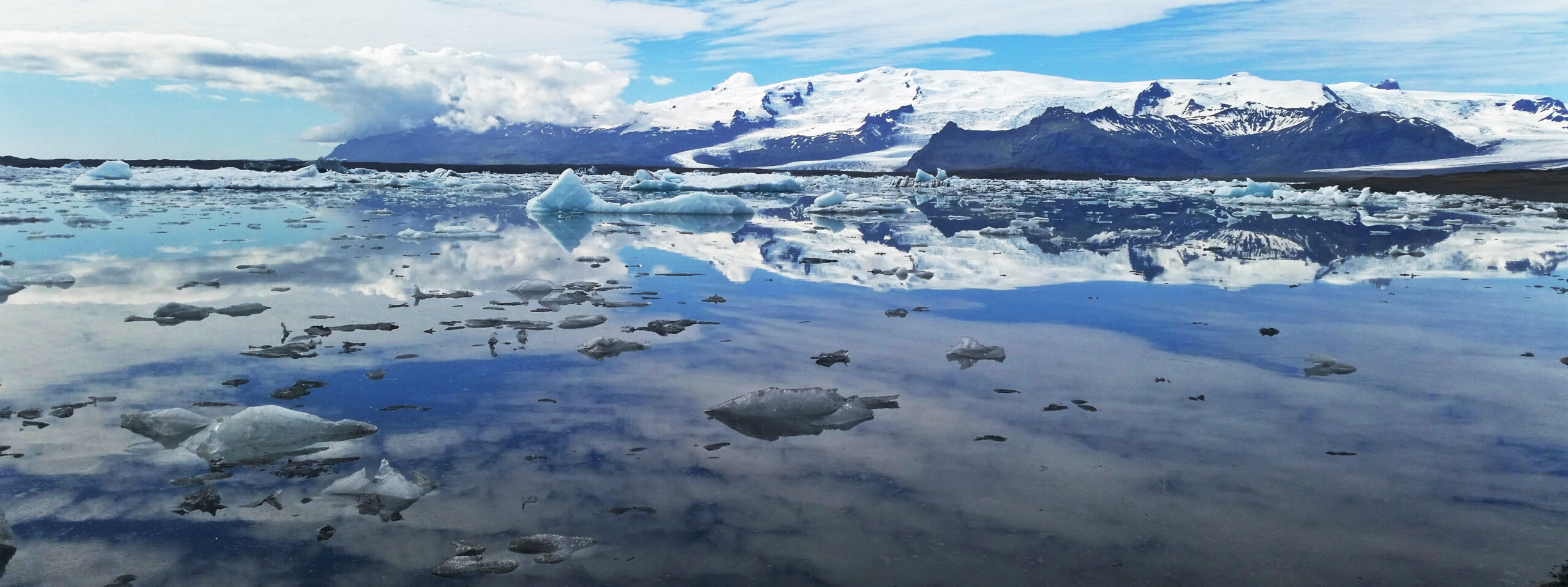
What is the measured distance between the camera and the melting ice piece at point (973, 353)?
17.4 ft

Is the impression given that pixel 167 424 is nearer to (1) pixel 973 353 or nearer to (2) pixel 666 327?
(2) pixel 666 327

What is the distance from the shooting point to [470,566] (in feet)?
8.54

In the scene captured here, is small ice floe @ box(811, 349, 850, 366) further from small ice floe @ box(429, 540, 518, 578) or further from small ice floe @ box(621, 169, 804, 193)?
small ice floe @ box(621, 169, 804, 193)

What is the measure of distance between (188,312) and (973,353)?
17.0ft

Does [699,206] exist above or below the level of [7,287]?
below

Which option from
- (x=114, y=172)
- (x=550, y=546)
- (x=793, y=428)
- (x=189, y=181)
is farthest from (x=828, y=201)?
(x=114, y=172)

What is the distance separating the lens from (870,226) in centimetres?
1725

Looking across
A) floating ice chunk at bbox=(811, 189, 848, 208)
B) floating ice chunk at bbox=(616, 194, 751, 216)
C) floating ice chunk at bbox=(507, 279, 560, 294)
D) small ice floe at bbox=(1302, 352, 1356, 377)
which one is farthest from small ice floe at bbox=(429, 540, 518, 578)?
floating ice chunk at bbox=(811, 189, 848, 208)

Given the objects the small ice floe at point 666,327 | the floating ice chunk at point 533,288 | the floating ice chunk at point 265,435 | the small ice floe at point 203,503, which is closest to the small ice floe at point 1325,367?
the small ice floe at point 666,327

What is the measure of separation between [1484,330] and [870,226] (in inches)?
447

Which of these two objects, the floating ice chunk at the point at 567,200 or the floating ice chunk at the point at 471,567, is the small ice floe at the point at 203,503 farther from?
the floating ice chunk at the point at 567,200

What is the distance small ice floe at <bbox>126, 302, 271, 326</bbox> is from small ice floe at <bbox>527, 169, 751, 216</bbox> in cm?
1253

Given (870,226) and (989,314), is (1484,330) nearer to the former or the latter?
(989,314)

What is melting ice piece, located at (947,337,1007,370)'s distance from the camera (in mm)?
5293
